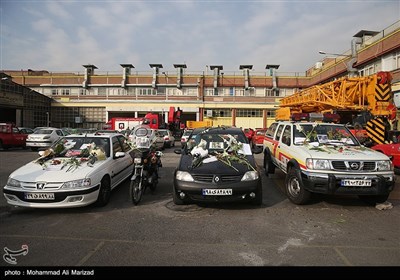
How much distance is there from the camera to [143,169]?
6.40m

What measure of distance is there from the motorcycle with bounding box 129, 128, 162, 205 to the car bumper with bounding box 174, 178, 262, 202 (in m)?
1.12

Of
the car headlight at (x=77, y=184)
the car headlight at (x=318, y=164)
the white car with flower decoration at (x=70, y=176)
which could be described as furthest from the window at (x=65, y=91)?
the car headlight at (x=318, y=164)

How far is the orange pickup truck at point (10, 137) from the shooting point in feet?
53.6

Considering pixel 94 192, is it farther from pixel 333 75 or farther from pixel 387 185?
pixel 333 75

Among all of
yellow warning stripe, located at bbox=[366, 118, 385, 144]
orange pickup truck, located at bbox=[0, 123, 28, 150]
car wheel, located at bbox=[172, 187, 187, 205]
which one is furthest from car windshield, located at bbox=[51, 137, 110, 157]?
orange pickup truck, located at bbox=[0, 123, 28, 150]

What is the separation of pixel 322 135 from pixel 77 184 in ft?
19.1

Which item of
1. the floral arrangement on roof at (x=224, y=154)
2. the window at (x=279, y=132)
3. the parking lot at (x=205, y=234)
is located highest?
the window at (x=279, y=132)

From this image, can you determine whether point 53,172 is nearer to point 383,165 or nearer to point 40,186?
point 40,186

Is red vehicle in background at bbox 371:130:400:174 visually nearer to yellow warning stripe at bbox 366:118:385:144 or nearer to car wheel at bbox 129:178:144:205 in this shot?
yellow warning stripe at bbox 366:118:385:144

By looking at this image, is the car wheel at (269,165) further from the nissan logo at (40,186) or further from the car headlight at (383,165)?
the nissan logo at (40,186)

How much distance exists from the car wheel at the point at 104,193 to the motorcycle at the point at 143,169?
500 mm

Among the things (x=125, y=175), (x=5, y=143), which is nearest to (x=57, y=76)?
(x=5, y=143)

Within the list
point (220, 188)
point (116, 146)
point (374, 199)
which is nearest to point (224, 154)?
point (220, 188)

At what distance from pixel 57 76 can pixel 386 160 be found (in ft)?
172
